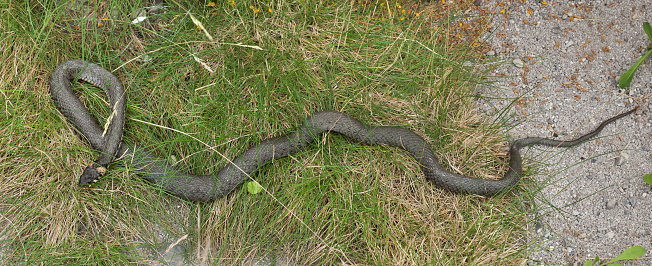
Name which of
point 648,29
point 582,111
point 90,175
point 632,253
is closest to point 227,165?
point 90,175

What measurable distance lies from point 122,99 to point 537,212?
4.00 meters

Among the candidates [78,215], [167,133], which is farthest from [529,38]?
[78,215]

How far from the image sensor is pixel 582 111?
13.4 ft

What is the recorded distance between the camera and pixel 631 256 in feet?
11.7

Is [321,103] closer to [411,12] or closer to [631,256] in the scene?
[411,12]

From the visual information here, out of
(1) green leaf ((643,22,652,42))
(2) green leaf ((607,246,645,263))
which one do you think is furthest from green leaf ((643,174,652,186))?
(1) green leaf ((643,22,652,42))

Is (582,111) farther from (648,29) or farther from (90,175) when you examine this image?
(90,175)

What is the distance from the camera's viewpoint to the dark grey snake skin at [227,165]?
371cm

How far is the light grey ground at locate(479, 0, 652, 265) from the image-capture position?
3871 mm

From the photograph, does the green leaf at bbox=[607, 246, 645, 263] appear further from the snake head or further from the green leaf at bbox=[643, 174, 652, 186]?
the snake head

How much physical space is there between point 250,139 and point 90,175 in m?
1.41

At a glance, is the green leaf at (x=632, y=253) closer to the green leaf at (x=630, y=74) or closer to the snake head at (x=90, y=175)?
the green leaf at (x=630, y=74)

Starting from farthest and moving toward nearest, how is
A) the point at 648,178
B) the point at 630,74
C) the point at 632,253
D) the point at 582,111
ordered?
the point at 582,111, the point at 630,74, the point at 648,178, the point at 632,253

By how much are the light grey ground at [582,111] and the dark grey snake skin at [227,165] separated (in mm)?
536
